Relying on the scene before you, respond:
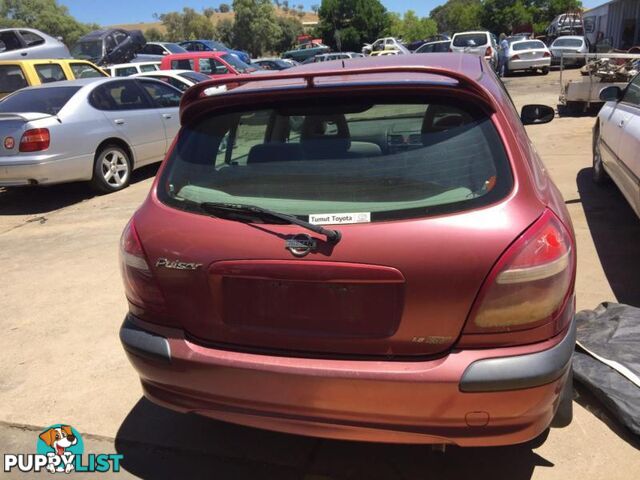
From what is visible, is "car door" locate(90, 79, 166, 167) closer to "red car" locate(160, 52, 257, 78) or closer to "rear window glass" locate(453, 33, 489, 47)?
"red car" locate(160, 52, 257, 78)

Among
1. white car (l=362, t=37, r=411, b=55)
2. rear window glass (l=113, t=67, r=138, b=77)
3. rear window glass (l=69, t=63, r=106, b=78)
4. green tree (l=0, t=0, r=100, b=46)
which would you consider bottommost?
white car (l=362, t=37, r=411, b=55)

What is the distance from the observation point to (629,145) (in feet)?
14.9

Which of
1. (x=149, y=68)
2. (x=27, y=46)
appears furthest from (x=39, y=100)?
(x=149, y=68)

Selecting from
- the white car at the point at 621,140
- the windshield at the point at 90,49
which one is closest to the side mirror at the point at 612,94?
the white car at the point at 621,140

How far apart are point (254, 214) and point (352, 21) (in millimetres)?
57527

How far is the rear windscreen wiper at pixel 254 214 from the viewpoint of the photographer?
2.01 metres

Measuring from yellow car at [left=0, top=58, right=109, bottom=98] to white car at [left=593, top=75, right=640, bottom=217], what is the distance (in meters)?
9.56

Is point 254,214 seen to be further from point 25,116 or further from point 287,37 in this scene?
point 287,37

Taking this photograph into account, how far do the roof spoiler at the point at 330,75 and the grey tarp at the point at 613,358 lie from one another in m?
1.60

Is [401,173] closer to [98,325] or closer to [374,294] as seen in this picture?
[374,294]

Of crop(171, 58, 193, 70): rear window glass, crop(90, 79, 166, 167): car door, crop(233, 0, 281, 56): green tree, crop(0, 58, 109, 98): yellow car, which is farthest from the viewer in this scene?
crop(233, 0, 281, 56): green tree

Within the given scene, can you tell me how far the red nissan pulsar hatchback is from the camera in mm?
1969

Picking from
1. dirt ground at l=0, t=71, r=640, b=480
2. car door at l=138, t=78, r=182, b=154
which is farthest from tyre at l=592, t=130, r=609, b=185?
car door at l=138, t=78, r=182, b=154

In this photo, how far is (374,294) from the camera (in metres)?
2.01
